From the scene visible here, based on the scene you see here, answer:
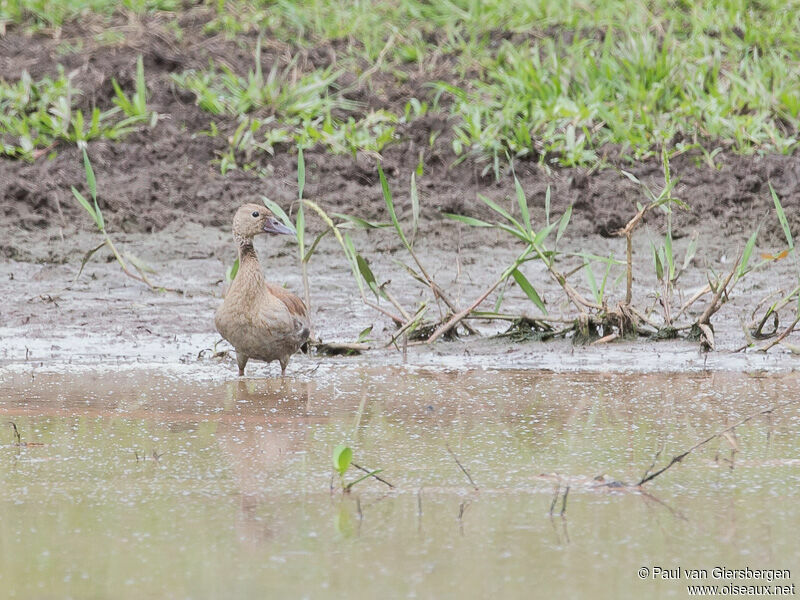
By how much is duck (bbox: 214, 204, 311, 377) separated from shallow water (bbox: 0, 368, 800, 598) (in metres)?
0.30

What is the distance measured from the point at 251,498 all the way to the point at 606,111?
238 inches

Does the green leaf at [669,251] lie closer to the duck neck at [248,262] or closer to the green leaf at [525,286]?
the green leaf at [525,286]

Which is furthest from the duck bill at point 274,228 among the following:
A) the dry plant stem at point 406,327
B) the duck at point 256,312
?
the dry plant stem at point 406,327

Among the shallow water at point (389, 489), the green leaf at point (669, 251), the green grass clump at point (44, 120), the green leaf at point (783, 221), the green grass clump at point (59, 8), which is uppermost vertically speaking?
the green grass clump at point (59, 8)

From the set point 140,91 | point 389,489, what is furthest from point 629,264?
point 140,91

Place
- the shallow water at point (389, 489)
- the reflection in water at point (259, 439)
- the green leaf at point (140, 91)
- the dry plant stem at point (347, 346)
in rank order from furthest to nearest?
the green leaf at point (140, 91) → the dry plant stem at point (347, 346) → the reflection in water at point (259, 439) → the shallow water at point (389, 489)

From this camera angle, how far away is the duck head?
5.86 meters

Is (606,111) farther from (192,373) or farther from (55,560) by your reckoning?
(55,560)

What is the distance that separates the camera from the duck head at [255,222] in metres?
5.86

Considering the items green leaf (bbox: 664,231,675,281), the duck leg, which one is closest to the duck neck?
the duck leg

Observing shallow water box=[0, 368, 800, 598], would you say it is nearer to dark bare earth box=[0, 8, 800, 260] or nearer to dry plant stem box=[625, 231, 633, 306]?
dry plant stem box=[625, 231, 633, 306]

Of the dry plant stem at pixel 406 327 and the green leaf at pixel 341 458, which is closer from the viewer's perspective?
the green leaf at pixel 341 458

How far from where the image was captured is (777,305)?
5898 millimetres

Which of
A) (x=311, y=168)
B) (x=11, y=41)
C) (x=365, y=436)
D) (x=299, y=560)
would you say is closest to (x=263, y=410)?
(x=365, y=436)
